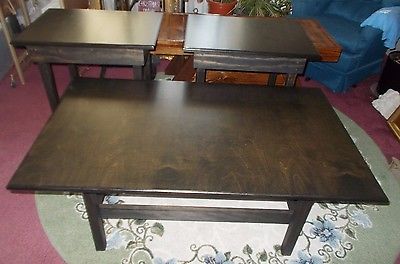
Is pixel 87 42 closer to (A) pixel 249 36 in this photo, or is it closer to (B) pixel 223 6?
(A) pixel 249 36

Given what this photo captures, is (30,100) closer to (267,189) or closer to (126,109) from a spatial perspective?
(126,109)

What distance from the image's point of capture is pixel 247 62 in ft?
6.17

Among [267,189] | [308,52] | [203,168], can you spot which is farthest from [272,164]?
[308,52]

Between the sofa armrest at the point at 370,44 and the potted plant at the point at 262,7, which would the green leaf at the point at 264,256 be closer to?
the sofa armrest at the point at 370,44

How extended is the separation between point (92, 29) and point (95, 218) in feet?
3.81

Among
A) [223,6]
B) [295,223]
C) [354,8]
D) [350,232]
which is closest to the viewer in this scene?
[295,223]

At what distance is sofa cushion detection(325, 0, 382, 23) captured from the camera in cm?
276

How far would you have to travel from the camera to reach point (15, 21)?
3.05 m

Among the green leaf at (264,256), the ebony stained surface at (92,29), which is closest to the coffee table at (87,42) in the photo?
the ebony stained surface at (92,29)

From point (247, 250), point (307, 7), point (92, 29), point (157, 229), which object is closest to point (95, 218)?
point (157, 229)

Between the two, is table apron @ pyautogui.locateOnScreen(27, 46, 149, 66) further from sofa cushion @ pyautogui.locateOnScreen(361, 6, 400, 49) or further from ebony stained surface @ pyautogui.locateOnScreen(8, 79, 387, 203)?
sofa cushion @ pyautogui.locateOnScreen(361, 6, 400, 49)

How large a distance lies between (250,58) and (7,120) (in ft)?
6.04

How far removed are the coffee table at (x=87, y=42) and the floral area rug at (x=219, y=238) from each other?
81cm

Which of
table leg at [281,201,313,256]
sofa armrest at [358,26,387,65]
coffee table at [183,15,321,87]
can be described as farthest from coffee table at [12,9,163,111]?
sofa armrest at [358,26,387,65]
